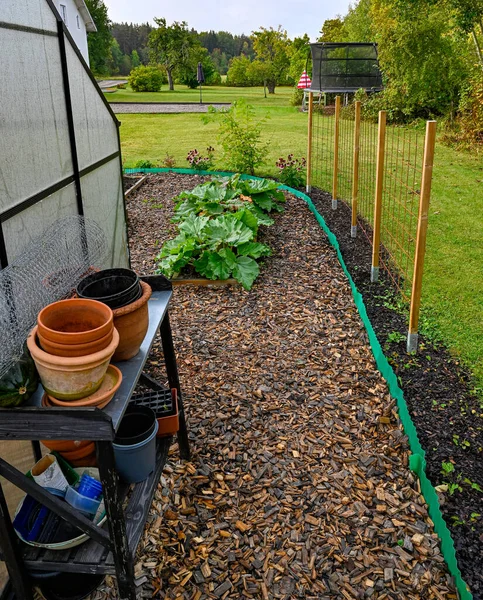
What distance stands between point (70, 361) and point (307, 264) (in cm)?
458

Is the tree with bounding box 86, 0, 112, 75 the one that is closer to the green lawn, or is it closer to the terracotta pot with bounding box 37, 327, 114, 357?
the green lawn

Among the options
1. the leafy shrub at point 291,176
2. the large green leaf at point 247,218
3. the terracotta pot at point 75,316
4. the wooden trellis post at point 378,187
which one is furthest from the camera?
the leafy shrub at point 291,176

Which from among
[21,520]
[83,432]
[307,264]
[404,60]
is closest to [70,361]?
[83,432]

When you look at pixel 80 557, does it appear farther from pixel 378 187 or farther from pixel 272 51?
pixel 272 51

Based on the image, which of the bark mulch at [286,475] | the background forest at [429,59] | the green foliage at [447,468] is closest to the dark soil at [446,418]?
the green foliage at [447,468]

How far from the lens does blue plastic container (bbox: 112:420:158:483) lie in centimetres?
245

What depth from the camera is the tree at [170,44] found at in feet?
143

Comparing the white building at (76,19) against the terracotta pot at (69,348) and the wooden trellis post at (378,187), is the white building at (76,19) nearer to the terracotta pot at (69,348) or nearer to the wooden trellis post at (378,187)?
the wooden trellis post at (378,187)

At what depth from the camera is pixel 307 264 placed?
6121 mm

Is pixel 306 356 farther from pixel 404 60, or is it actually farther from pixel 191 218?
pixel 404 60

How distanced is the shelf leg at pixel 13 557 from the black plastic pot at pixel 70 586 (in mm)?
98

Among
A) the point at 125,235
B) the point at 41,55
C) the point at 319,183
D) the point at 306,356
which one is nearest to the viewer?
the point at 41,55

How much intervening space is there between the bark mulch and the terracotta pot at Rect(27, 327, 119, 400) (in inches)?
44.0

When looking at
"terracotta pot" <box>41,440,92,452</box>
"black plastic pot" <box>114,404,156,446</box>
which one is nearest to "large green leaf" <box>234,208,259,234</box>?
"black plastic pot" <box>114,404,156,446</box>
